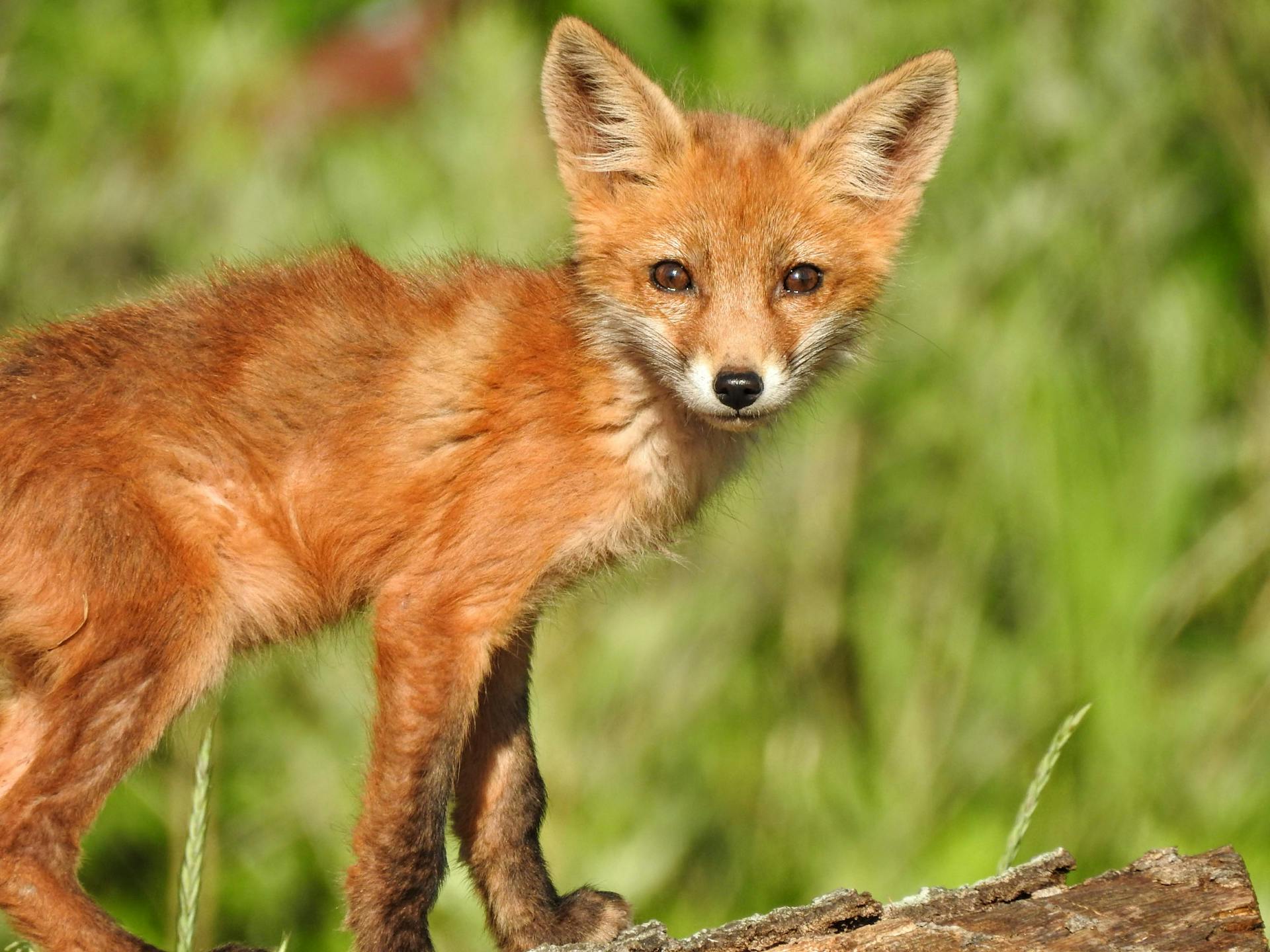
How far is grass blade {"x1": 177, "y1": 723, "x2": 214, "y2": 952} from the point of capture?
3523 mm

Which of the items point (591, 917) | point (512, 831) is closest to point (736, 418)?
point (512, 831)

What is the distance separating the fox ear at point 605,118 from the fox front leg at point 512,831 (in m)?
1.58

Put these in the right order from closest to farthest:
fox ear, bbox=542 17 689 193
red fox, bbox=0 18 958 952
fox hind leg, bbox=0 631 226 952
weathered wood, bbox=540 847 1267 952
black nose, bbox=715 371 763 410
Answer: weathered wood, bbox=540 847 1267 952
fox hind leg, bbox=0 631 226 952
red fox, bbox=0 18 958 952
black nose, bbox=715 371 763 410
fox ear, bbox=542 17 689 193

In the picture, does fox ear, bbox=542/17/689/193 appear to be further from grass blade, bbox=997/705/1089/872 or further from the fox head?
grass blade, bbox=997/705/1089/872

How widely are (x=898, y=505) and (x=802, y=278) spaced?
4328 millimetres

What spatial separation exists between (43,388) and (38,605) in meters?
0.72

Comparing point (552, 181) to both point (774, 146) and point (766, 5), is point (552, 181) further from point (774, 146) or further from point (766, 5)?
point (774, 146)

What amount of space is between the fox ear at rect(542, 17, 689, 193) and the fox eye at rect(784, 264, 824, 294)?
1.95 ft

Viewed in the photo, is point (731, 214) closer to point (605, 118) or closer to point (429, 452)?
point (605, 118)

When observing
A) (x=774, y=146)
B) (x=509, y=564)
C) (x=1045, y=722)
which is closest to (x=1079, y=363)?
(x=1045, y=722)

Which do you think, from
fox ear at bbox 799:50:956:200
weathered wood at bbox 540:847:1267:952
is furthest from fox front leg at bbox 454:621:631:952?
fox ear at bbox 799:50:956:200

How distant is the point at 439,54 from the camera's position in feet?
34.0

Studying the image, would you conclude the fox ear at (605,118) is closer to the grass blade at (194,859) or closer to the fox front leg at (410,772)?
the fox front leg at (410,772)

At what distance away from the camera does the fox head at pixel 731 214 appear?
4.46 meters
